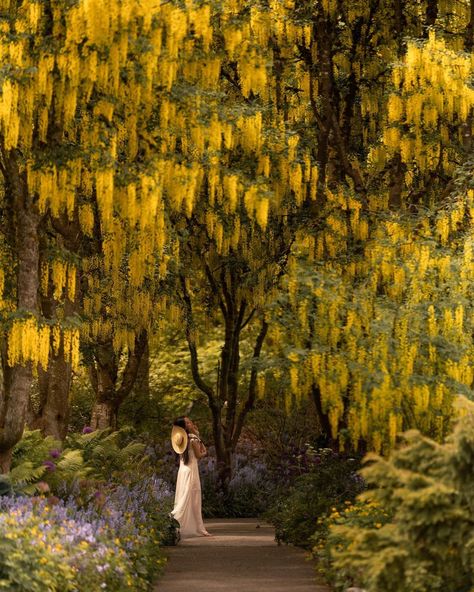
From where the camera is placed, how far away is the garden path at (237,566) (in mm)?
12172

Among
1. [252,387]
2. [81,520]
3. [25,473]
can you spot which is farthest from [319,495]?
[252,387]

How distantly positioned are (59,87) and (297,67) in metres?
7.71

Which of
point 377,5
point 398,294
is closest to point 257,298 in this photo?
point 377,5

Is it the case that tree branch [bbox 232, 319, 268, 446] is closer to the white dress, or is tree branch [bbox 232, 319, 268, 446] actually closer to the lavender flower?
the white dress

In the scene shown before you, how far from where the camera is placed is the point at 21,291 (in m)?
13.4

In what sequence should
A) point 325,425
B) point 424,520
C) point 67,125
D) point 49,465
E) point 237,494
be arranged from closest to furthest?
point 424,520 < point 67,125 < point 49,465 < point 325,425 < point 237,494

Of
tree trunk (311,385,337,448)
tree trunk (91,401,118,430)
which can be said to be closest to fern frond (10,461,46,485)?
tree trunk (311,385,337,448)

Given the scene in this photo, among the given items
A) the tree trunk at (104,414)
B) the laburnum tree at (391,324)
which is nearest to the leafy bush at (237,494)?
the tree trunk at (104,414)

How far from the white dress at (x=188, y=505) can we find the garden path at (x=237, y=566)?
0.27 m

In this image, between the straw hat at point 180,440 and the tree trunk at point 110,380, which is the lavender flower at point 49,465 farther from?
the tree trunk at point 110,380

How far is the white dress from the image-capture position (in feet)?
59.7

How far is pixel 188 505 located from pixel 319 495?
3109 mm

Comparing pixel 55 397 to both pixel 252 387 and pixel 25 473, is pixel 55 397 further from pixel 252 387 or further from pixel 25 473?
pixel 252 387

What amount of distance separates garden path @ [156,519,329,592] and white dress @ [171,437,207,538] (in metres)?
0.27
